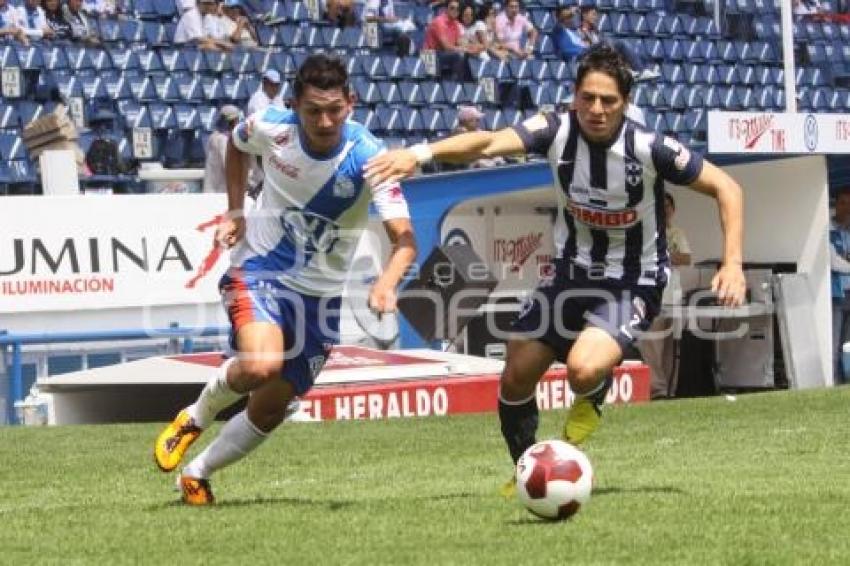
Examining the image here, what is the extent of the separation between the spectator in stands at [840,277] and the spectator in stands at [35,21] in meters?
8.54

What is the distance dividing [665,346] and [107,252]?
5.46m

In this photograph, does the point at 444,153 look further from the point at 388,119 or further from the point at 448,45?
the point at 448,45

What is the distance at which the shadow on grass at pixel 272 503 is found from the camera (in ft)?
28.2

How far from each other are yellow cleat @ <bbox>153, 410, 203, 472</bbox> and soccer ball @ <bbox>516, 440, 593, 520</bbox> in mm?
1758

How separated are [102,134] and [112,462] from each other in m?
9.46

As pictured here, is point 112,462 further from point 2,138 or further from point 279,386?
point 2,138

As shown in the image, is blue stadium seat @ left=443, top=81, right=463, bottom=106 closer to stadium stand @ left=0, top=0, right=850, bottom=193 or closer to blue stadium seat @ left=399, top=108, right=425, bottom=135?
stadium stand @ left=0, top=0, right=850, bottom=193

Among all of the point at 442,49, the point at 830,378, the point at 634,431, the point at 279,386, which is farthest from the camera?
the point at 442,49

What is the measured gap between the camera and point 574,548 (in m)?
6.88

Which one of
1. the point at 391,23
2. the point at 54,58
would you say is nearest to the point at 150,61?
the point at 54,58

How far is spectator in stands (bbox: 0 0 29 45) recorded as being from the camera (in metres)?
21.4

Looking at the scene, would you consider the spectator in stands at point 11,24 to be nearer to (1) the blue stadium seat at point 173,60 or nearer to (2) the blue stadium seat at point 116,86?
(2) the blue stadium seat at point 116,86

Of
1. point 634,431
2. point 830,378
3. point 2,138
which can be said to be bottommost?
point 830,378

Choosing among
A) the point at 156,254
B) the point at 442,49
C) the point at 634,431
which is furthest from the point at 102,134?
the point at 634,431
